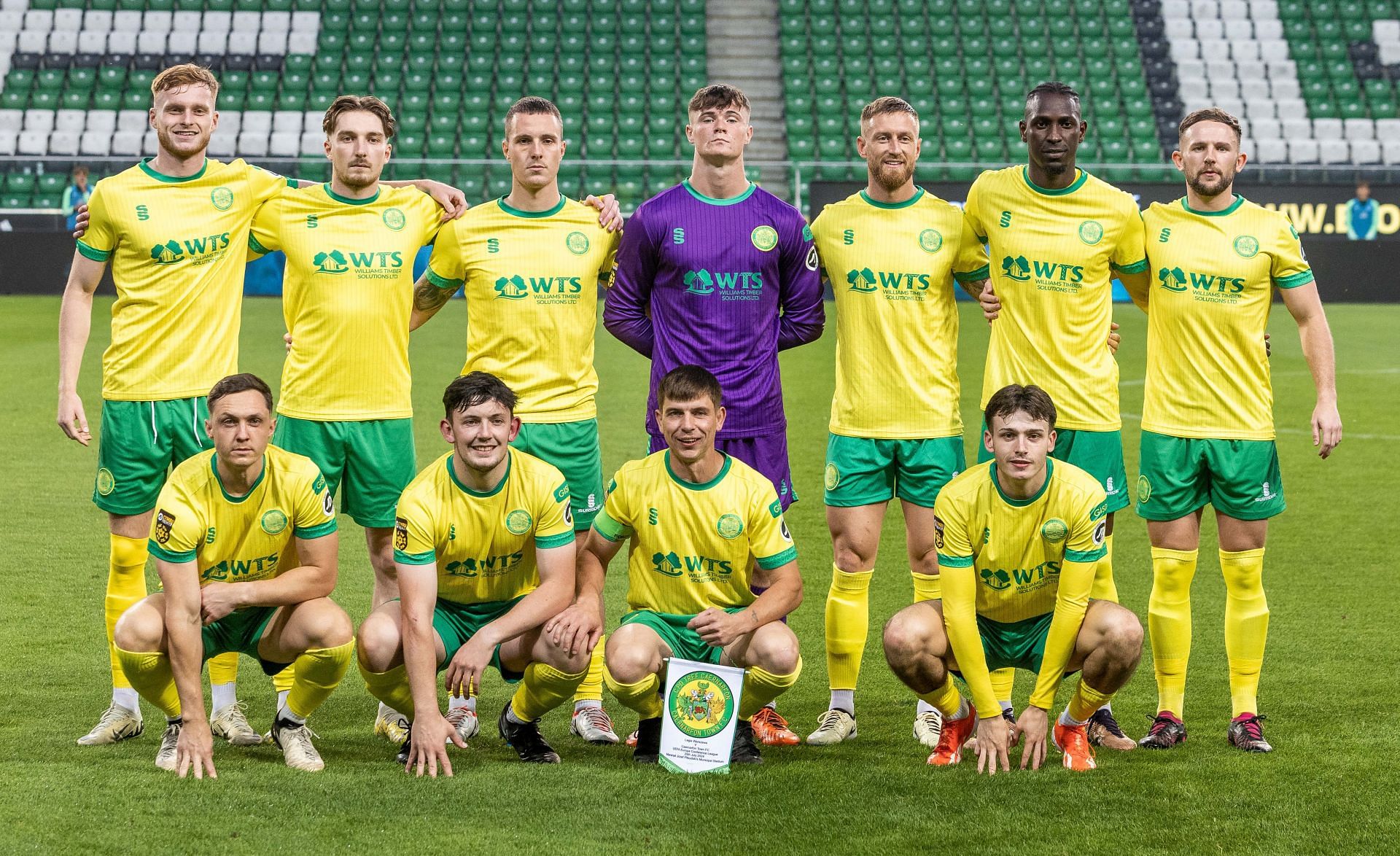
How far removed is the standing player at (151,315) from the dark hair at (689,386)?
60.4 inches

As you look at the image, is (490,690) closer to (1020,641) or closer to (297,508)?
(297,508)

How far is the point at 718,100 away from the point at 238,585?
2.03 m

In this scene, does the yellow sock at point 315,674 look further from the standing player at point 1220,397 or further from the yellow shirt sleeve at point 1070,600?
the standing player at point 1220,397

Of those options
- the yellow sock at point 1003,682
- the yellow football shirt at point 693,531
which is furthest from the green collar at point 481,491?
the yellow sock at point 1003,682

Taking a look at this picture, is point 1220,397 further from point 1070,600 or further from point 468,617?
point 468,617

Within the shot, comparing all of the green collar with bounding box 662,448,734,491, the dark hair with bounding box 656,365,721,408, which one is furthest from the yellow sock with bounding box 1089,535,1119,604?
the dark hair with bounding box 656,365,721,408

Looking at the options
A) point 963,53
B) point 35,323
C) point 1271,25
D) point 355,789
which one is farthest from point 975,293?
point 1271,25

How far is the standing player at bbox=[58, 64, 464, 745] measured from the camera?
4.56 meters

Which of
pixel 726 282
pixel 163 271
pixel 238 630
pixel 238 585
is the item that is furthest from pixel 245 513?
pixel 726 282

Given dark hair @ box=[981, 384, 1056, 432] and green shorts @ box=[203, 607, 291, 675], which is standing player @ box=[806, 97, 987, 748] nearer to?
dark hair @ box=[981, 384, 1056, 432]

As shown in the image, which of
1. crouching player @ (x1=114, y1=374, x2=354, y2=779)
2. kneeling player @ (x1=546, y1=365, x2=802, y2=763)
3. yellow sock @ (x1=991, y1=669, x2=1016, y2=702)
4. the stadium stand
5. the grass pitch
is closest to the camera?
the grass pitch

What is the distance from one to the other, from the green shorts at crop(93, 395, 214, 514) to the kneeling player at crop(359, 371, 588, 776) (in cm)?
91

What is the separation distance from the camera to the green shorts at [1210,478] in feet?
A: 14.8

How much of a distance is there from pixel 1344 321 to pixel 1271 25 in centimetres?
973
